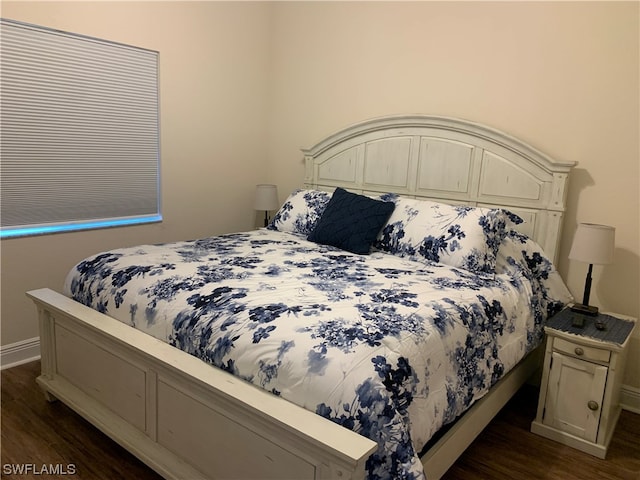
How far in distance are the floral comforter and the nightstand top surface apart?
0.37 ft

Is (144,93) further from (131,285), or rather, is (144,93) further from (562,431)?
(562,431)

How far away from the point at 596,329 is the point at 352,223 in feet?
4.43

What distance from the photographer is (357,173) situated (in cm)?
357

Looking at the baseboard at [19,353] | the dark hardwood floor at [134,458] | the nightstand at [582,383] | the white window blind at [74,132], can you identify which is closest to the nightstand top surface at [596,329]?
the nightstand at [582,383]

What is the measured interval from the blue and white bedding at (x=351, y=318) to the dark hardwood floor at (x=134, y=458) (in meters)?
0.38

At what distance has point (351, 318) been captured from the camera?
1.73 meters

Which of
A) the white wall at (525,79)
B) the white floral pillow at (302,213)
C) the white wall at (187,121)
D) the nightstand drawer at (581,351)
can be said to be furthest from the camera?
the white floral pillow at (302,213)

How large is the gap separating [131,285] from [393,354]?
1203 mm

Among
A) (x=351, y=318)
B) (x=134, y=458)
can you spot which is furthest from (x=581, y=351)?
(x=134, y=458)

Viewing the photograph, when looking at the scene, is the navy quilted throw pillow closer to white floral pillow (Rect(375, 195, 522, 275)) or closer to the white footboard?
white floral pillow (Rect(375, 195, 522, 275))

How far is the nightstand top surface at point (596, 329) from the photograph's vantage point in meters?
2.25

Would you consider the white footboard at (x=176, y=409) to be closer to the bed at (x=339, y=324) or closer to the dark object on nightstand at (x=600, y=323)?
the bed at (x=339, y=324)

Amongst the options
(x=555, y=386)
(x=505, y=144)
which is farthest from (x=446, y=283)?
(x=505, y=144)

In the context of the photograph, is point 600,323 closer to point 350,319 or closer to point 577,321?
point 577,321
